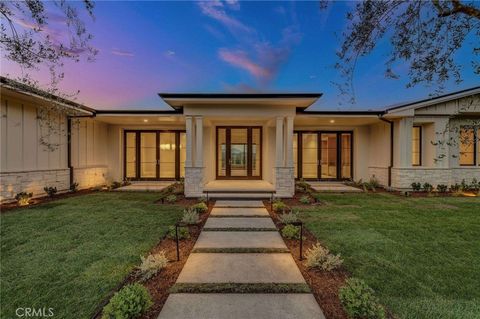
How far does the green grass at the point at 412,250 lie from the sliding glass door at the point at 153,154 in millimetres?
8552

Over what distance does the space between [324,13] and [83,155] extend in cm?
1142

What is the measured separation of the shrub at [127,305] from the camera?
212cm

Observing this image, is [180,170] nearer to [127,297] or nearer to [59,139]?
[59,139]

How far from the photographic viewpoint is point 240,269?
10.6ft

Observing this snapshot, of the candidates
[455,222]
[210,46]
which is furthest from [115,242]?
[210,46]

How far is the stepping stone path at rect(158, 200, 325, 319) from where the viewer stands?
2.35m

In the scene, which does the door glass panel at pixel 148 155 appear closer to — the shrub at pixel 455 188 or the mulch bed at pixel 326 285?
the mulch bed at pixel 326 285

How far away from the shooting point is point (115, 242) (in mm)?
4352

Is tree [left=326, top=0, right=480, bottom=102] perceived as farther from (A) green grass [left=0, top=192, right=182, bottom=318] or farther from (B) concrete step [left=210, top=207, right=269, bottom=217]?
(A) green grass [left=0, top=192, right=182, bottom=318]

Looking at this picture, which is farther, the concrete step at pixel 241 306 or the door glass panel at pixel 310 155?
the door glass panel at pixel 310 155

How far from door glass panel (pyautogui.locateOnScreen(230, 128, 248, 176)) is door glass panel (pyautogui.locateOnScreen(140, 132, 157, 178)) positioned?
4550 millimetres

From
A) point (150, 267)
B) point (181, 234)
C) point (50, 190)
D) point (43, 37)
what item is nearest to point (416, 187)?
point (181, 234)

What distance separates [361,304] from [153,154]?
12645 mm

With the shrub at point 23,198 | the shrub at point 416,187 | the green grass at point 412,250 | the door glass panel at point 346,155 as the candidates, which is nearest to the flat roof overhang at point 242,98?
the green grass at point 412,250
